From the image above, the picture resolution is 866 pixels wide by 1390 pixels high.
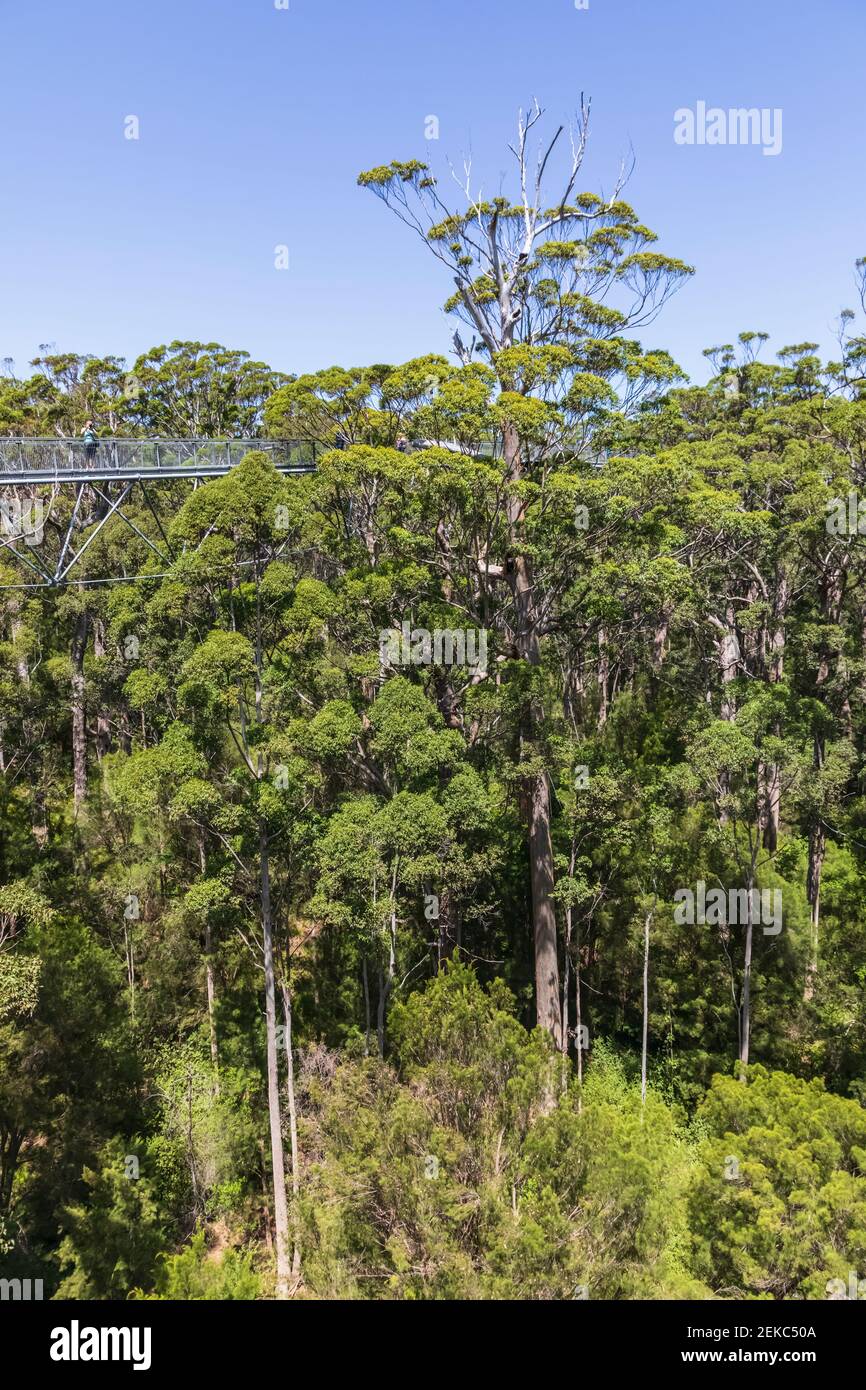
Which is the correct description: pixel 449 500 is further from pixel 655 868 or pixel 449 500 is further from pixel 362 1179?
pixel 362 1179

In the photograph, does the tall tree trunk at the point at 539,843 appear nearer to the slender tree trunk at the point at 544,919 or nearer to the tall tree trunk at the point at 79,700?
the slender tree trunk at the point at 544,919

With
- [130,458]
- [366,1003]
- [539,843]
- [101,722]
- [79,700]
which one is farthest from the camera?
[101,722]

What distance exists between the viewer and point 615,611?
14508 millimetres

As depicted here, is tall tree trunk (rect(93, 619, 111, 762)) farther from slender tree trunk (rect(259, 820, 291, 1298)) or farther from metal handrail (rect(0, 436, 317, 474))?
slender tree trunk (rect(259, 820, 291, 1298))

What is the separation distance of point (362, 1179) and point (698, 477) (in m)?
13.5

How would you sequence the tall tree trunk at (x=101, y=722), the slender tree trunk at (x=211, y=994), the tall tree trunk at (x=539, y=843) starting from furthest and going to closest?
the tall tree trunk at (x=101, y=722) < the slender tree trunk at (x=211, y=994) < the tall tree trunk at (x=539, y=843)

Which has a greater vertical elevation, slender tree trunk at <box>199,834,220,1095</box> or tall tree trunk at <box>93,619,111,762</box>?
tall tree trunk at <box>93,619,111,762</box>

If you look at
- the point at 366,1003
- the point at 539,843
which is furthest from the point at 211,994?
the point at 539,843

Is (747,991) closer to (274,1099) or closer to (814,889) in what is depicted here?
(814,889)

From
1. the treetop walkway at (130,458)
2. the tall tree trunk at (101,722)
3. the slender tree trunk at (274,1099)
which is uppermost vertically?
the treetop walkway at (130,458)

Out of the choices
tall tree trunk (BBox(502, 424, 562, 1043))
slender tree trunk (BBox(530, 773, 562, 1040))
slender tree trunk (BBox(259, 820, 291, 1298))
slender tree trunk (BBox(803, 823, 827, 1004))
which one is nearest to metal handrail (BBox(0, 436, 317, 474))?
tall tree trunk (BBox(502, 424, 562, 1043))

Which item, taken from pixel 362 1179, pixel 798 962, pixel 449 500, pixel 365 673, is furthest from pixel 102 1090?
pixel 798 962

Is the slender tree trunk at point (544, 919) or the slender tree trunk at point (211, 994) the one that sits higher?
the slender tree trunk at point (544, 919)

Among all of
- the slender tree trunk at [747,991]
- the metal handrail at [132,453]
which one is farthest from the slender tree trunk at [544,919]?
the metal handrail at [132,453]
